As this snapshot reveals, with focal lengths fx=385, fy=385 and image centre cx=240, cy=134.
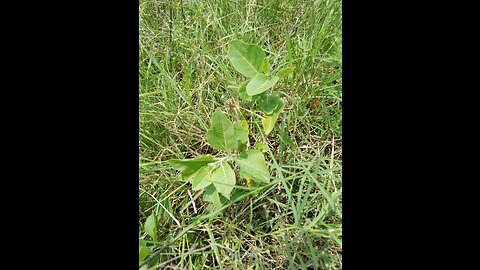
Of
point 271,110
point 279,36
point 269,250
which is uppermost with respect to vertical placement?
point 279,36

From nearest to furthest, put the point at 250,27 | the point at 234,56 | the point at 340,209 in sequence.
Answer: the point at 340,209, the point at 234,56, the point at 250,27

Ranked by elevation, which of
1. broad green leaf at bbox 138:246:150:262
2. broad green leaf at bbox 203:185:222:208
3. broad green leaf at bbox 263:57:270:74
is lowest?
broad green leaf at bbox 138:246:150:262

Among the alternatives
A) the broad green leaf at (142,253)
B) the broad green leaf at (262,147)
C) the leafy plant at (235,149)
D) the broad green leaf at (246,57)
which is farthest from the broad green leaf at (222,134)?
the broad green leaf at (142,253)

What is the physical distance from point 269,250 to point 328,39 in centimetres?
73

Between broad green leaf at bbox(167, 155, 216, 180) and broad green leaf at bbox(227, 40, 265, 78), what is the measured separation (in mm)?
301

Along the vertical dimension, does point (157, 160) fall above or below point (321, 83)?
below

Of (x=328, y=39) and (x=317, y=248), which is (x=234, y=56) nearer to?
(x=328, y=39)

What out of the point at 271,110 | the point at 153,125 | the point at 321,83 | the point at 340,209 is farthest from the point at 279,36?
the point at 340,209

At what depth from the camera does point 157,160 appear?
1.30 meters

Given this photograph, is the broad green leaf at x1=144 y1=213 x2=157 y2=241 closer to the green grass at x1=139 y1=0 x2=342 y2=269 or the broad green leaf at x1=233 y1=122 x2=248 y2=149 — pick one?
the green grass at x1=139 y1=0 x2=342 y2=269

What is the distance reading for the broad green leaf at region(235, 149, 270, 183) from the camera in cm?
109

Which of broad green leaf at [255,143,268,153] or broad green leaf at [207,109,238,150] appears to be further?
broad green leaf at [255,143,268,153]

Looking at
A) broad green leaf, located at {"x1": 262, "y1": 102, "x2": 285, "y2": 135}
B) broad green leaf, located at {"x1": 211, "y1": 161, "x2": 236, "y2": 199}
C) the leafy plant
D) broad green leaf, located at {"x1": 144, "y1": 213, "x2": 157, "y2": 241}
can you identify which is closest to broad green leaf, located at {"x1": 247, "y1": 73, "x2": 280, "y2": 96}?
→ the leafy plant

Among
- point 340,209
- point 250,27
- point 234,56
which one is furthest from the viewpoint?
point 250,27
